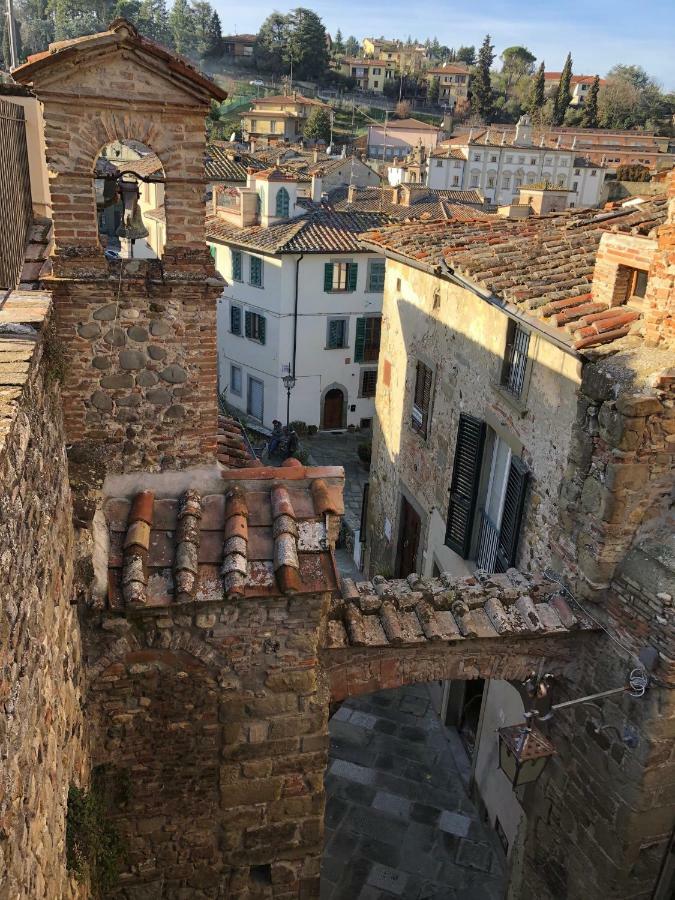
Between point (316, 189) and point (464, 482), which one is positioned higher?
point (316, 189)

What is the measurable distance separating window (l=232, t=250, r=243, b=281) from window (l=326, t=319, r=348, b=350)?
153 inches

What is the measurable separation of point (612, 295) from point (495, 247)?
3.17 m

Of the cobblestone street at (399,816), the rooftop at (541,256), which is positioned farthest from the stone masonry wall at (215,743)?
the rooftop at (541,256)

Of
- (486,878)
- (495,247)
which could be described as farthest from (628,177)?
(486,878)

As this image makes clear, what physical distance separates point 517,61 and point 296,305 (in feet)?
334

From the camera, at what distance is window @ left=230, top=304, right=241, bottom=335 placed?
27344mm

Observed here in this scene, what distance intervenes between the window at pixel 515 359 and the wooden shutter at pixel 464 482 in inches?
31.3

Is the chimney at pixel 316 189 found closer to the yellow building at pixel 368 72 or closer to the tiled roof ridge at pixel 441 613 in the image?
the tiled roof ridge at pixel 441 613

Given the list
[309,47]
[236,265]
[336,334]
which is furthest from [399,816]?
[309,47]

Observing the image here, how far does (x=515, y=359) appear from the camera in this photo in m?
9.05

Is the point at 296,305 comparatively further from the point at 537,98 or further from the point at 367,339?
the point at 537,98

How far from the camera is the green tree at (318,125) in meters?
67.9

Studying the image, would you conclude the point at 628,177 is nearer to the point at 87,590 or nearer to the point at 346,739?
the point at 346,739

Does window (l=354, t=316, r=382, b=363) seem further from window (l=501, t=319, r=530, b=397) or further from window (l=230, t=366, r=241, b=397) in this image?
window (l=501, t=319, r=530, b=397)
